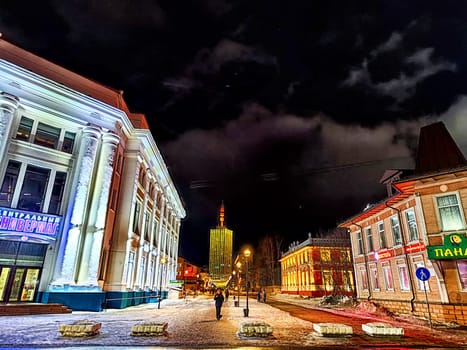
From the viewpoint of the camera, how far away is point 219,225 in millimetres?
153875

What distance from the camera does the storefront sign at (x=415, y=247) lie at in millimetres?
18531

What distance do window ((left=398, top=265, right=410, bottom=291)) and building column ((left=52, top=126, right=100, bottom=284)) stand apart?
2417 cm

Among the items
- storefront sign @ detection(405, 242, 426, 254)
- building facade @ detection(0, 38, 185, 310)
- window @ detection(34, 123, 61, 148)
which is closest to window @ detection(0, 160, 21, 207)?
building facade @ detection(0, 38, 185, 310)

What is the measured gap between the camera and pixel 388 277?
23.1m

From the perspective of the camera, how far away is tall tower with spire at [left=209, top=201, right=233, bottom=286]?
141 metres

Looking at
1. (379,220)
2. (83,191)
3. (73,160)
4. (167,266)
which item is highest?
(73,160)

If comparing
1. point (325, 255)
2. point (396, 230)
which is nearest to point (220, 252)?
point (325, 255)

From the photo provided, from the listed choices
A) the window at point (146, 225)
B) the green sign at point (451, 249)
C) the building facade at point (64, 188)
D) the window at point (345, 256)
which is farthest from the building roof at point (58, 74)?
the window at point (345, 256)

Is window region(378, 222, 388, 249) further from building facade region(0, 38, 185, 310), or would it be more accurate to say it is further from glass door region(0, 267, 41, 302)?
glass door region(0, 267, 41, 302)

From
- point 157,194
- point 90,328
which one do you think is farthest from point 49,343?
point 157,194

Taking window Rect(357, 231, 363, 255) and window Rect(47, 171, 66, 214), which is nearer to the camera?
window Rect(47, 171, 66, 214)

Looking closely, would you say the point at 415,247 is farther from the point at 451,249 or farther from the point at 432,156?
the point at 432,156

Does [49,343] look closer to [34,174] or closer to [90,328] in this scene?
[90,328]

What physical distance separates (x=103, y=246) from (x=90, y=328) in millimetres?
14351
